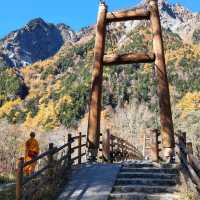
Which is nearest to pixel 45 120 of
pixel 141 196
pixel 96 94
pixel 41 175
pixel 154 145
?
pixel 154 145

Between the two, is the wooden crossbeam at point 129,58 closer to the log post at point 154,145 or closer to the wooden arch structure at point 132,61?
the wooden arch structure at point 132,61

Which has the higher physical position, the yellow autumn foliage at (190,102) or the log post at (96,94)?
the yellow autumn foliage at (190,102)

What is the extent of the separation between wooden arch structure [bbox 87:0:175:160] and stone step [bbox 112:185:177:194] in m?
4.74

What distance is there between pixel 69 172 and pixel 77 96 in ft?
266

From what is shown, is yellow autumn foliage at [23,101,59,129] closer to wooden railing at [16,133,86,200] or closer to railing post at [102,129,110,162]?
railing post at [102,129,110,162]

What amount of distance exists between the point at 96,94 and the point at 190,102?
236ft

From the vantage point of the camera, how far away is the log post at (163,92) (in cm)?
1535

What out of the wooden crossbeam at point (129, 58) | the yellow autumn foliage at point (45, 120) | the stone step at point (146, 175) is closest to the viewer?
the stone step at point (146, 175)

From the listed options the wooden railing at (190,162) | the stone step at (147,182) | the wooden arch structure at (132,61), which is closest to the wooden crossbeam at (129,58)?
the wooden arch structure at (132,61)

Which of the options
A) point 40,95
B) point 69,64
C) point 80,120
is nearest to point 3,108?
point 40,95

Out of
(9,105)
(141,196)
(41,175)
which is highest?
(9,105)

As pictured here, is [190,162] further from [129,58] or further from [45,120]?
[45,120]

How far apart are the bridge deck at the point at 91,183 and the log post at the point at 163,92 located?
2.60 m

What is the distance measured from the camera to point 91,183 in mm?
11078
